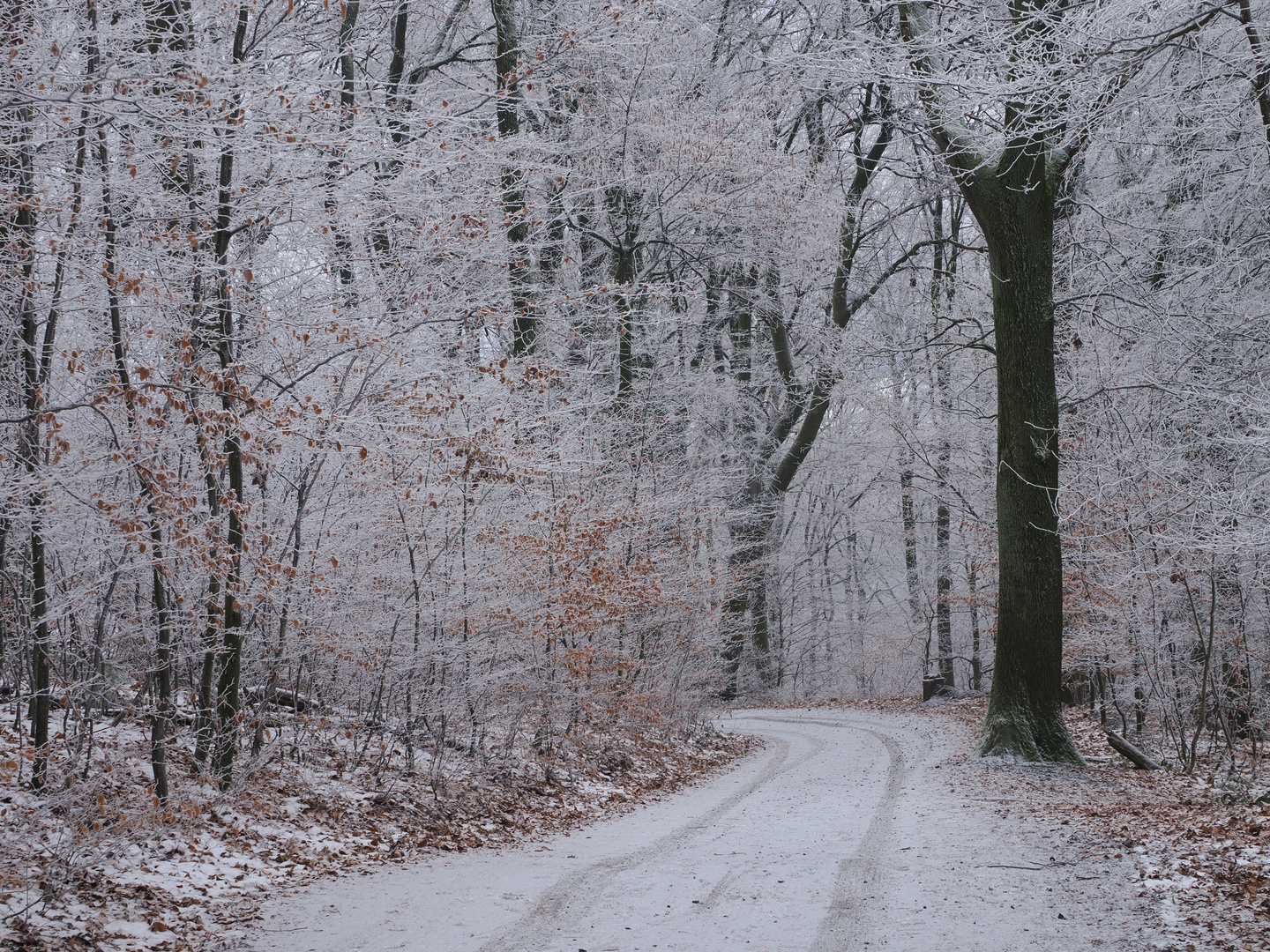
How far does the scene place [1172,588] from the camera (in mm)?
9570

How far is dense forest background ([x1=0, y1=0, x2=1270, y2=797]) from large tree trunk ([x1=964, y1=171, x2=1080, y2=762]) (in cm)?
54

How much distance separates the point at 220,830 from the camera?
20.4 ft

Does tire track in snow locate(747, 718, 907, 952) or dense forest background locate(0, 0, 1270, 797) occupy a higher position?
dense forest background locate(0, 0, 1270, 797)

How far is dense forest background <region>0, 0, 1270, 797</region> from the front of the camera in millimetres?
5551

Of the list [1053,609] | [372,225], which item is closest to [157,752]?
[372,225]

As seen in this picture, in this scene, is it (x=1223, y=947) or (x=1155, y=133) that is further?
(x=1155, y=133)

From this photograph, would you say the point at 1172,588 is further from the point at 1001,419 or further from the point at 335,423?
the point at 335,423

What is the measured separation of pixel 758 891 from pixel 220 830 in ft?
11.4

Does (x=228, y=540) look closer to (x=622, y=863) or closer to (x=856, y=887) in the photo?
(x=622, y=863)

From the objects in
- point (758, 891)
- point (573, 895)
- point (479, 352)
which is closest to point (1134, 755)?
point (758, 891)

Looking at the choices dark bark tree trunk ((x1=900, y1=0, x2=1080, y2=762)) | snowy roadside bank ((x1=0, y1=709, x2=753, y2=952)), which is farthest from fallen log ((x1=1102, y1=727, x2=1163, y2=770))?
snowy roadside bank ((x1=0, y1=709, x2=753, y2=952))

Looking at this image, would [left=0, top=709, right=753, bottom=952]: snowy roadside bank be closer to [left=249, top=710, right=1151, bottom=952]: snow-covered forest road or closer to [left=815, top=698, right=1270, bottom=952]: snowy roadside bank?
[left=249, top=710, right=1151, bottom=952]: snow-covered forest road

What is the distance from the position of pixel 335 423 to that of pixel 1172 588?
26.8ft

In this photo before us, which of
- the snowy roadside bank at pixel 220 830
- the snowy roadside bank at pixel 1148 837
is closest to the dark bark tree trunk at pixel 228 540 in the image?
the snowy roadside bank at pixel 220 830
